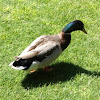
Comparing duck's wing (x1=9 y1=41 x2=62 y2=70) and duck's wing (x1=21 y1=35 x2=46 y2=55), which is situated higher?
duck's wing (x1=21 y1=35 x2=46 y2=55)

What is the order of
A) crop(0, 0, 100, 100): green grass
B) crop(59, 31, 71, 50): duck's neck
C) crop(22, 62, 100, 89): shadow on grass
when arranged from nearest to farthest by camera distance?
crop(0, 0, 100, 100): green grass, crop(22, 62, 100, 89): shadow on grass, crop(59, 31, 71, 50): duck's neck

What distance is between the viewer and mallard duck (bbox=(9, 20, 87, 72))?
3.73 meters

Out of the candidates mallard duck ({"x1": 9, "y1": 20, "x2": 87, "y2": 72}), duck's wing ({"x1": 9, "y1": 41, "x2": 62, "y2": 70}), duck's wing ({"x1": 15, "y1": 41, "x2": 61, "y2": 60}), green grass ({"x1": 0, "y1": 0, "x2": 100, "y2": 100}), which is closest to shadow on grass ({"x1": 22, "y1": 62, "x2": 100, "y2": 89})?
green grass ({"x1": 0, "y1": 0, "x2": 100, "y2": 100})

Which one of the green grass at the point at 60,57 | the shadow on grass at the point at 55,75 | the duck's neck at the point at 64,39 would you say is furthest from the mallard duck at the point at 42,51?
the green grass at the point at 60,57

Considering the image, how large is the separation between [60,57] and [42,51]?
87 cm

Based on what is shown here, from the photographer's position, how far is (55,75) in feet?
13.9

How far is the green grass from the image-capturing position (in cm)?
387

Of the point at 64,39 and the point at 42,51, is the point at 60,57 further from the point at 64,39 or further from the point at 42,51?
the point at 42,51

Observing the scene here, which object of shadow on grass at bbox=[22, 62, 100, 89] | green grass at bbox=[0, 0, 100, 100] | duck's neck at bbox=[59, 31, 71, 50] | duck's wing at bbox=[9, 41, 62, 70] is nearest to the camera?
duck's wing at bbox=[9, 41, 62, 70]

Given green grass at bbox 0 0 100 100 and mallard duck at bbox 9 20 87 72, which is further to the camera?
green grass at bbox 0 0 100 100

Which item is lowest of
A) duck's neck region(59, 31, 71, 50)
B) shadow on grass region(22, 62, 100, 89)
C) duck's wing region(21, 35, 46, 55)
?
shadow on grass region(22, 62, 100, 89)

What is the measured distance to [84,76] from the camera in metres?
4.19

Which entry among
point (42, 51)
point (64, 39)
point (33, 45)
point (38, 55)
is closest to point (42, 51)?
point (42, 51)

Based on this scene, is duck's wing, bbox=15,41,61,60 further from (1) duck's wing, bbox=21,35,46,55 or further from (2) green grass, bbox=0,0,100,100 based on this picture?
(2) green grass, bbox=0,0,100,100
